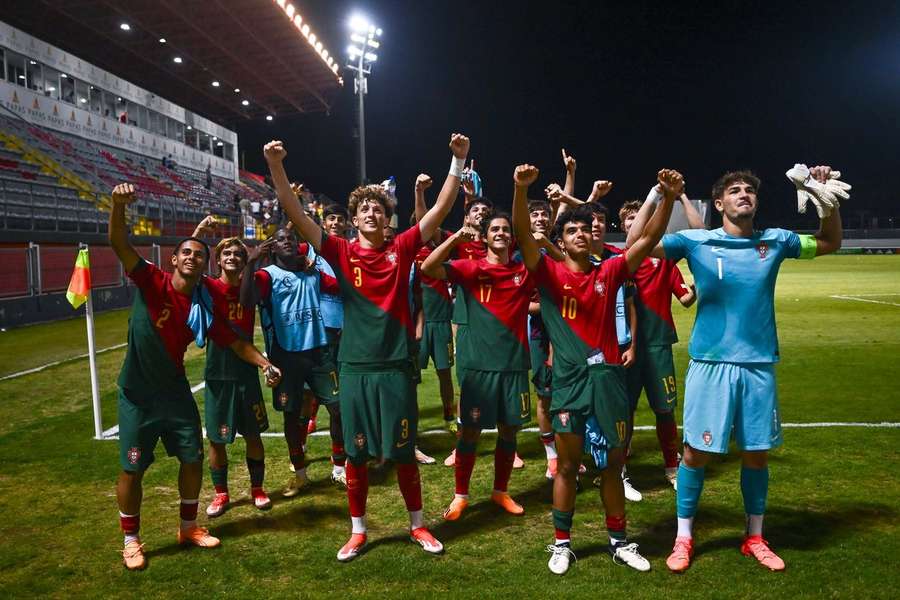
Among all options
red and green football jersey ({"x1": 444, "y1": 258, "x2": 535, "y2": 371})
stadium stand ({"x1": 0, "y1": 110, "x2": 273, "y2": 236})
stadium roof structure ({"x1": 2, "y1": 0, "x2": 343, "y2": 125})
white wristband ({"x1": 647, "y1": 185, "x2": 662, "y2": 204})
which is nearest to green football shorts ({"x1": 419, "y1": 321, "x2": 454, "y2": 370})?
red and green football jersey ({"x1": 444, "y1": 258, "x2": 535, "y2": 371})

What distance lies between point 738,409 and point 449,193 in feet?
7.00

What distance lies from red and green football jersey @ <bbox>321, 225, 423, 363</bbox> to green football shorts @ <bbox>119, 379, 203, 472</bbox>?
1047 mm

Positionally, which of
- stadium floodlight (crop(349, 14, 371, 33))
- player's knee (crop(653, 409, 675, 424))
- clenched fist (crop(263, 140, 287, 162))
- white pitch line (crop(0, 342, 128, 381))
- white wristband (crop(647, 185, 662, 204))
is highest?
stadium floodlight (crop(349, 14, 371, 33))

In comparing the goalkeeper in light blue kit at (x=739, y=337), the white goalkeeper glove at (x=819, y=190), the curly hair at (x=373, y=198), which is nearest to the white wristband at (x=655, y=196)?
the goalkeeper in light blue kit at (x=739, y=337)

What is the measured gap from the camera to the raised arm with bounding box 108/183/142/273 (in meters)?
3.75

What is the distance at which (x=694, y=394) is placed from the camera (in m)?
3.85

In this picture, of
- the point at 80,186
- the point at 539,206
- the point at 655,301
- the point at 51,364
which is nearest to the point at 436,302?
the point at 539,206

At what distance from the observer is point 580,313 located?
3934 millimetres

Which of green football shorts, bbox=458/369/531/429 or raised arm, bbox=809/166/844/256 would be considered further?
green football shorts, bbox=458/369/531/429

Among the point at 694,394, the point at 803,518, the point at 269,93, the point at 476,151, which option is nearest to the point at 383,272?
the point at 694,394

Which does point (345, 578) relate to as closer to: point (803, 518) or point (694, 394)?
point (694, 394)

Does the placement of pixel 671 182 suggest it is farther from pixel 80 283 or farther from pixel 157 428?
pixel 80 283

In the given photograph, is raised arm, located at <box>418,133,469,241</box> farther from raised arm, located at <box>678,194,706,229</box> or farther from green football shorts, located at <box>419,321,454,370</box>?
green football shorts, located at <box>419,321,454,370</box>

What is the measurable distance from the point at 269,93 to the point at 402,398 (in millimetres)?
42447
